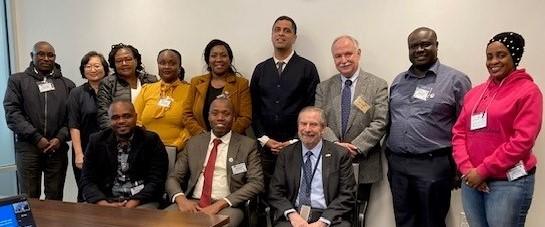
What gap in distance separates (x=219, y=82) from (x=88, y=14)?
1950mm

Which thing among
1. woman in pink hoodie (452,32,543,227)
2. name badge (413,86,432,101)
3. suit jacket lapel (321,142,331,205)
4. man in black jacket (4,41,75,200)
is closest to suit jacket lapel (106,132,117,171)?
man in black jacket (4,41,75,200)

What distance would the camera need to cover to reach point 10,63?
5164mm

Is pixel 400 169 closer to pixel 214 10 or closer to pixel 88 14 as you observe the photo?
pixel 214 10

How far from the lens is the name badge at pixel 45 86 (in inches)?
156

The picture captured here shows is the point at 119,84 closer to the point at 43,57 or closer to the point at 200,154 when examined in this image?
the point at 43,57

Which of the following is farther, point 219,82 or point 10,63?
point 10,63

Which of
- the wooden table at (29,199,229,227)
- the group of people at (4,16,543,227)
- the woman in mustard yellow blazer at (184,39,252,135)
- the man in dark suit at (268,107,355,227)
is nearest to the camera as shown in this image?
the wooden table at (29,199,229,227)

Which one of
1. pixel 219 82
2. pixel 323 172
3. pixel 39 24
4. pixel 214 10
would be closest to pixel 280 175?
pixel 323 172

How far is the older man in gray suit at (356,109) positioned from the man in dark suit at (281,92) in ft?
0.61

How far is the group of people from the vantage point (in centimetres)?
252

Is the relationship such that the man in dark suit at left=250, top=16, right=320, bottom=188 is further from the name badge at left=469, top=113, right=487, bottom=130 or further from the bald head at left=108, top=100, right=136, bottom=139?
the name badge at left=469, top=113, right=487, bottom=130

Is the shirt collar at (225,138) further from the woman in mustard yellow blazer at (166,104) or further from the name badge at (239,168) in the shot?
the woman in mustard yellow blazer at (166,104)

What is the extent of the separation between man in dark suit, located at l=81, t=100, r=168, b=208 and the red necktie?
1.06ft

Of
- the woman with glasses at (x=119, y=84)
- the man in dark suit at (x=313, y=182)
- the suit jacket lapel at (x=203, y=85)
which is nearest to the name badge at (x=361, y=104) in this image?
the man in dark suit at (x=313, y=182)
